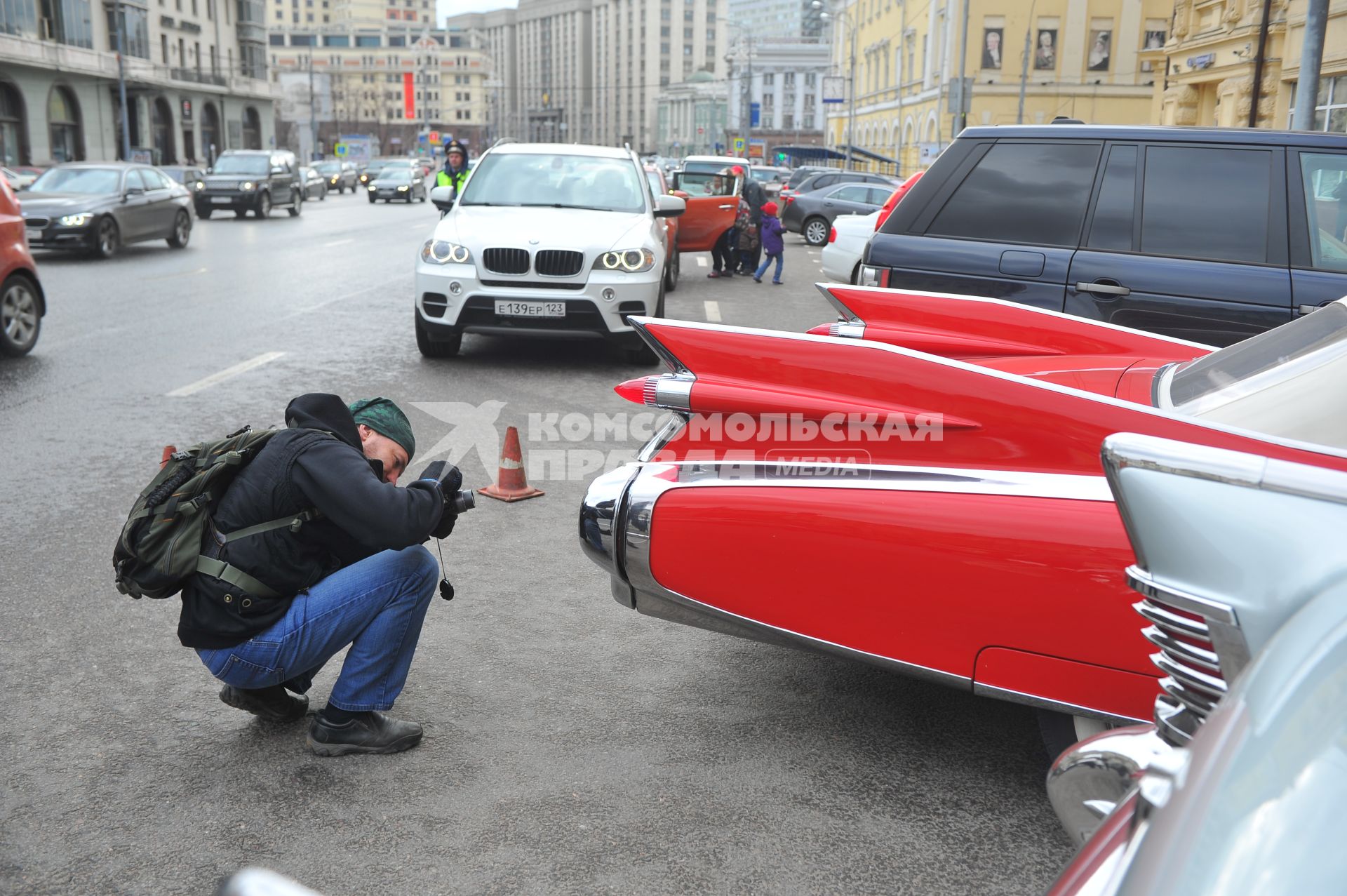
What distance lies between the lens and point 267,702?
3.38 m

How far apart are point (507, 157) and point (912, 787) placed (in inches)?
338

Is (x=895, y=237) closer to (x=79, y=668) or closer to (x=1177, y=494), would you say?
(x=79, y=668)

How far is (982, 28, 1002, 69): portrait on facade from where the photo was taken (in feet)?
158

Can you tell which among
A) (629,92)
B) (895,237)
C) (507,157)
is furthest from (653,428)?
(629,92)

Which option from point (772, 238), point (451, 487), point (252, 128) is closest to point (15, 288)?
point (451, 487)

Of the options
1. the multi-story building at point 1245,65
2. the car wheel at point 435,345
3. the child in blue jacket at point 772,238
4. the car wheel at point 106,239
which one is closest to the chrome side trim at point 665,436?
the car wheel at point 435,345

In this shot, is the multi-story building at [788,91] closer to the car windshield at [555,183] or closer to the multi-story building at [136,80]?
the multi-story building at [136,80]

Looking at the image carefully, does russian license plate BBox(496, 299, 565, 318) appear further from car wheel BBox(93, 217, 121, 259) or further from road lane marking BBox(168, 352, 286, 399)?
car wheel BBox(93, 217, 121, 259)

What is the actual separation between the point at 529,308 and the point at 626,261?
2.84ft

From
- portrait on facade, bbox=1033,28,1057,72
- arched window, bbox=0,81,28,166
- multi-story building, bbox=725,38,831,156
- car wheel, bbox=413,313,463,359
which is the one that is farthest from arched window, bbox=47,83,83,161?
multi-story building, bbox=725,38,831,156

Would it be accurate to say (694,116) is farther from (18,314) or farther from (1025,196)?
(1025,196)

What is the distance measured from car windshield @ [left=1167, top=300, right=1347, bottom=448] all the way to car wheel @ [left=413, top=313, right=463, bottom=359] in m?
7.13

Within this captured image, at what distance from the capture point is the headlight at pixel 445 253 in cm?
924

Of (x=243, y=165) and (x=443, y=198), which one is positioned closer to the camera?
(x=443, y=198)
